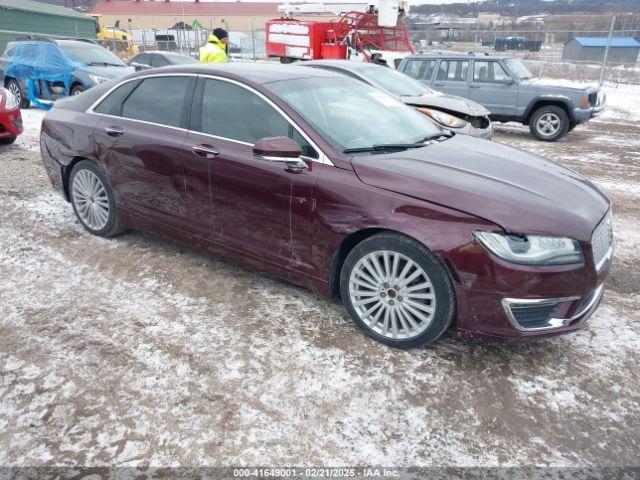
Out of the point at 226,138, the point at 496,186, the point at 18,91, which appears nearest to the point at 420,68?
the point at 226,138

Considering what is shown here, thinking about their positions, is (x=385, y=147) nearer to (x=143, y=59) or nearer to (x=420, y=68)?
(x=420, y=68)

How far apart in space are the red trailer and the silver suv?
13.2 feet

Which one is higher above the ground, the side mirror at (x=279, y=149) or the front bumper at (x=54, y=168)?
the side mirror at (x=279, y=149)

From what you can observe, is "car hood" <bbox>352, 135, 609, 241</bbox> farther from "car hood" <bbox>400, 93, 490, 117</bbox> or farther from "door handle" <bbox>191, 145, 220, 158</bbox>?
"car hood" <bbox>400, 93, 490, 117</bbox>

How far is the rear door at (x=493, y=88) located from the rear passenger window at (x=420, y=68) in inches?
38.1

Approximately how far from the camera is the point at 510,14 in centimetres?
6016

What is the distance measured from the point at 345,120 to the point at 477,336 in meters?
1.72

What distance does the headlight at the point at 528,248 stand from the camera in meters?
2.56

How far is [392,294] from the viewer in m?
2.94

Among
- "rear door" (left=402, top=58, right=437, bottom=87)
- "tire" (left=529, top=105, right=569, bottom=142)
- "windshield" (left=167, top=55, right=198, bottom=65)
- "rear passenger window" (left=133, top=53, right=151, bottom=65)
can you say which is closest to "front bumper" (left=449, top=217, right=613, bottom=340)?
"tire" (left=529, top=105, right=569, bottom=142)

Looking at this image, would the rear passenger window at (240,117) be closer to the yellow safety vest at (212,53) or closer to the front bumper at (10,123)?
the yellow safety vest at (212,53)

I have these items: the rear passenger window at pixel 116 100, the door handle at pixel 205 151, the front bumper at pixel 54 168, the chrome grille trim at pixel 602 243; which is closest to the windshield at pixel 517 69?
the chrome grille trim at pixel 602 243

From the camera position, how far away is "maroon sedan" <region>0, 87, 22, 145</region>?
7.39 meters

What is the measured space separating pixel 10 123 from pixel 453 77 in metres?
8.70
